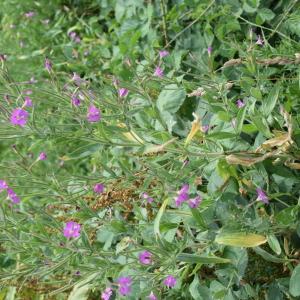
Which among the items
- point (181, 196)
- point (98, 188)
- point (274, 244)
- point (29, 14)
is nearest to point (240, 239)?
point (274, 244)

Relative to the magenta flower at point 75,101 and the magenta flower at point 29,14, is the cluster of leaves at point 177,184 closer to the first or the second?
the magenta flower at point 75,101

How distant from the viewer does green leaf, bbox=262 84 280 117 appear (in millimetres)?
1432

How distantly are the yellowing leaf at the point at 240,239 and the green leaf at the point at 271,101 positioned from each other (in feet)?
1.08

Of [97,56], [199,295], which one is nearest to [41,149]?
[97,56]

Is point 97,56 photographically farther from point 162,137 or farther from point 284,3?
point 162,137

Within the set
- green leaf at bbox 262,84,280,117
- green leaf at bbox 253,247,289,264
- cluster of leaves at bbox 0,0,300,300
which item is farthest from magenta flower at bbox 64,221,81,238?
green leaf at bbox 262,84,280,117

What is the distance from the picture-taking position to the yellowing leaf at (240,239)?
1396mm

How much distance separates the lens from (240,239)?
141cm

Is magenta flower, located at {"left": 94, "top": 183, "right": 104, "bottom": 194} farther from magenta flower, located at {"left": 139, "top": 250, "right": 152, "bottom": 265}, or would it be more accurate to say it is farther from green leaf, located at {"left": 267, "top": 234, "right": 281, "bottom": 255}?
green leaf, located at {"left": 267, "top": 234, "right": 281, "bottom": 255}

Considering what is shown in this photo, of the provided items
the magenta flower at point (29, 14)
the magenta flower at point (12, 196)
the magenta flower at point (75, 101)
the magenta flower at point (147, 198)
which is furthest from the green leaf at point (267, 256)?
the magenta flower at point (29, 14)

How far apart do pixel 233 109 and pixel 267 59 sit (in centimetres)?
21

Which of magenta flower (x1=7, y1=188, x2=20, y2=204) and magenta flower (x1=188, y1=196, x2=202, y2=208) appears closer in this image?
magenta flower (x1=188, y1=196, x2=202, y2=208)

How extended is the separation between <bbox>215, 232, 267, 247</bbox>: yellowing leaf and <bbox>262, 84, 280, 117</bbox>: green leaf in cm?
33

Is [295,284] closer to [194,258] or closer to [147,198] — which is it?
[194,258]
